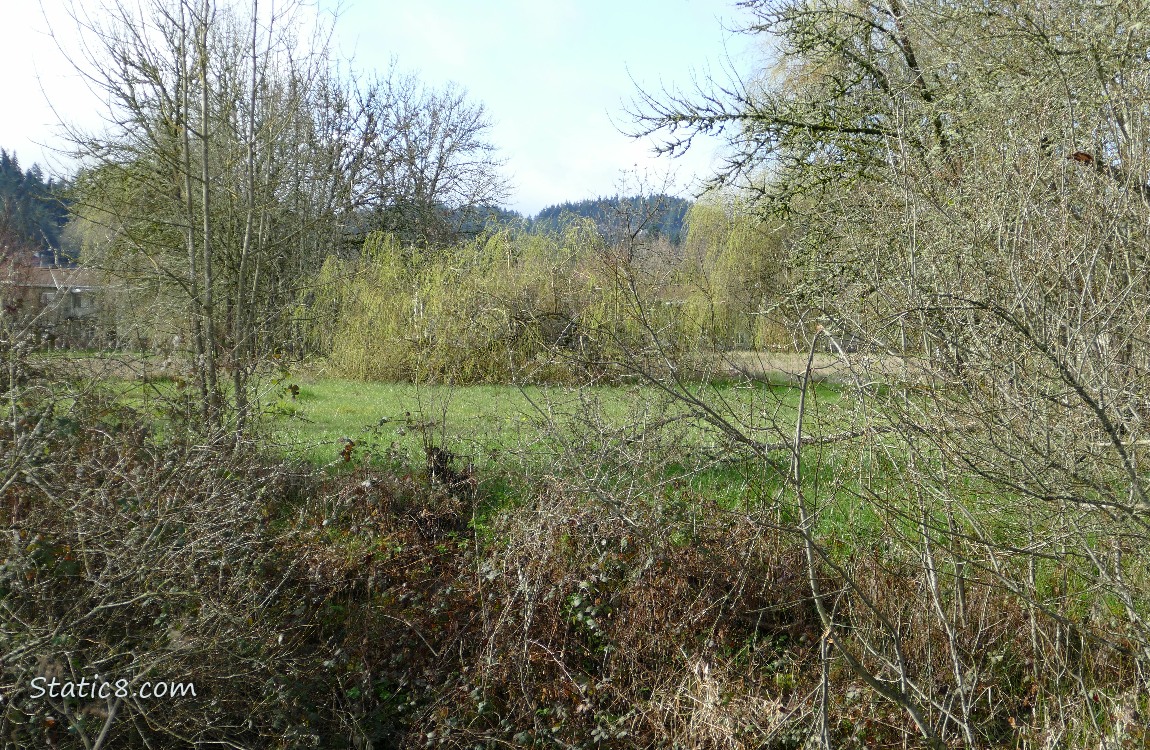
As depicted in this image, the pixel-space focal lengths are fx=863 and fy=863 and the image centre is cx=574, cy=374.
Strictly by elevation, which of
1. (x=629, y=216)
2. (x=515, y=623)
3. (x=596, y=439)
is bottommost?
(x=515, y=623)

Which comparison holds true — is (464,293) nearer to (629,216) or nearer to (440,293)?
(440,293)

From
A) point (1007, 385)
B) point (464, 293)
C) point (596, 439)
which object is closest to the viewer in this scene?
point (1007, 385)

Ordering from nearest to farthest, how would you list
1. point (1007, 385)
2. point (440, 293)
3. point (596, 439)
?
point (1007, 385)
point (596, 439)
point (440, 293)

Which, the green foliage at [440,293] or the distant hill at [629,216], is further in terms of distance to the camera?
the green foliage at [440,293]

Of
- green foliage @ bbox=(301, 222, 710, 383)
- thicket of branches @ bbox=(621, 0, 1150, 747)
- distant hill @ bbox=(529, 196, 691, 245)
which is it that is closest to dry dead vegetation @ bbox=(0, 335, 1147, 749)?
thicket of branches @ bbox=(621, 0, 1150, 747)

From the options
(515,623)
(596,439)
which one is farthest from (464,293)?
(515,623)

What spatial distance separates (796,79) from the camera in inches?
497

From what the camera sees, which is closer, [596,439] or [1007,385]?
[1007,385]

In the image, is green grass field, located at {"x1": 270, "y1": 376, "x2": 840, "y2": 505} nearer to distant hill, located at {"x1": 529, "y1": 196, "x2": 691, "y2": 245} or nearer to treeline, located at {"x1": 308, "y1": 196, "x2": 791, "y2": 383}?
distant hill, located at {"x1": 529, "y1": 196, "x2": 691, "y2": 245}

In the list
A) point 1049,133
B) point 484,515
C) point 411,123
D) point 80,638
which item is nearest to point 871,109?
point 1049,133

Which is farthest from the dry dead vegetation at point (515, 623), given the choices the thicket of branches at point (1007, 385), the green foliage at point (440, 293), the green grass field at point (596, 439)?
the green foliage at point (440, 293)

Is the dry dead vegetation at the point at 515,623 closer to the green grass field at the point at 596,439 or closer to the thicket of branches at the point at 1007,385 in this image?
the thicket of branches at the point at 1007,385

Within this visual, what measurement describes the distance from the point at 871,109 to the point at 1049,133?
19.1ft

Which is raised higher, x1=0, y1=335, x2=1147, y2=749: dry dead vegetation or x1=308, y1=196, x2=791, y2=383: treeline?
x1=308, y1=196, x2=791, y2=383: treeline
